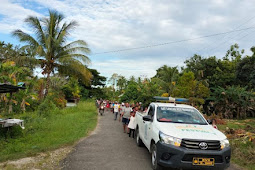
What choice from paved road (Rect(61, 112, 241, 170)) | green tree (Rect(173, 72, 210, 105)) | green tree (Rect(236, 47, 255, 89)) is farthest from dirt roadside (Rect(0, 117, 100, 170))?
green tree (Rect(236, 47, 255, 89))

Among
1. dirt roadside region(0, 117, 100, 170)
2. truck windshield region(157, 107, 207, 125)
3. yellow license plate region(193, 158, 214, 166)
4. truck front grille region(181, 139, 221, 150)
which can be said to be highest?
truck windshield region(157, 107, 207, 125)

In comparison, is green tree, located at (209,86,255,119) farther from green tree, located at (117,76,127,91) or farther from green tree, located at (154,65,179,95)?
green tree, located at (117,76,127,91)

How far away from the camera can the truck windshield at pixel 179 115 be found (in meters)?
6.30

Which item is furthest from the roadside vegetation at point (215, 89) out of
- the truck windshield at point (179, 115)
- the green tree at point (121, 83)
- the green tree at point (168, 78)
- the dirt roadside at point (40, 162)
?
the green tree at point (121, 83)

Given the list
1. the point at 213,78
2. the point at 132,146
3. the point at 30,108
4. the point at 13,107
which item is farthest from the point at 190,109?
the point at 213,78

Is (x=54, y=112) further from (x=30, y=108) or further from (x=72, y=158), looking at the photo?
(x=72, y=158)

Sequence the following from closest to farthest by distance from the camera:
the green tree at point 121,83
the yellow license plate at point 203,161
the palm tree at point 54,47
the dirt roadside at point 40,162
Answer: the yellow license plate at point 203,161, the dirt roadside at point 40,162, the palm tree at point 54,47, the green tree at point 121,83

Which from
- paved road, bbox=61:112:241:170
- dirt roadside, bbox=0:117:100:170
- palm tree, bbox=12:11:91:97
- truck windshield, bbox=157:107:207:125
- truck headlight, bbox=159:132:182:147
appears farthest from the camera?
palm tree, bbox=12:11:91:97

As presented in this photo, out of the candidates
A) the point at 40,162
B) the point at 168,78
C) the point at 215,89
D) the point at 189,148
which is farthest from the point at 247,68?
the point at 40,162

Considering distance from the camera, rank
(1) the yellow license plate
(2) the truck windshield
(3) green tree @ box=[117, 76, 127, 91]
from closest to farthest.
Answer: (1) the yellow license plate → (2) the truck windshield → (3) green tree @ box=[117, 76, 127, 91]

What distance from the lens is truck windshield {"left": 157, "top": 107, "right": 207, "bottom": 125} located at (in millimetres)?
6305

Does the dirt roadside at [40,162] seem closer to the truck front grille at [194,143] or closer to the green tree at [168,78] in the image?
the truck front grille at [194,143]

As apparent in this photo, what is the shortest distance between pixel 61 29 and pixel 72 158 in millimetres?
15363

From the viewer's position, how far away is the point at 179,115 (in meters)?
6.52
